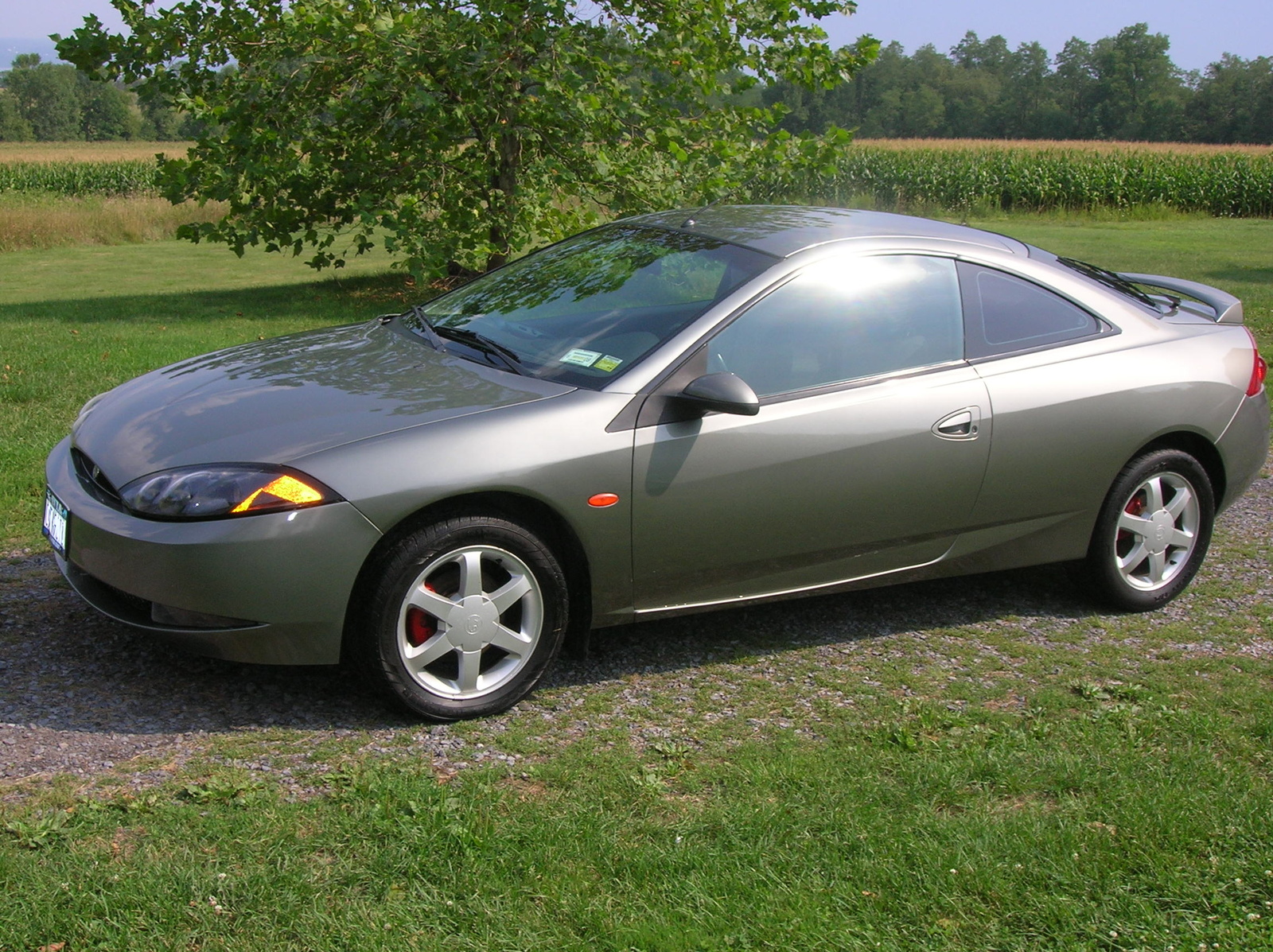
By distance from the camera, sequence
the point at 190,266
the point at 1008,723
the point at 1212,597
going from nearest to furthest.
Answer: the point at 1008,723 < the point at 1212,597 < the point at 190,266

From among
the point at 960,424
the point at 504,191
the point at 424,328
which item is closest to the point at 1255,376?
the point at 960,424

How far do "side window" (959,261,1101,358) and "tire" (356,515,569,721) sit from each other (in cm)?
192

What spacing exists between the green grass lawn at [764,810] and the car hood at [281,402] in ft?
2.79

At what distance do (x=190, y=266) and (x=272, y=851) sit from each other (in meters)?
20.4

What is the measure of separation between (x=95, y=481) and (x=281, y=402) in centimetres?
65

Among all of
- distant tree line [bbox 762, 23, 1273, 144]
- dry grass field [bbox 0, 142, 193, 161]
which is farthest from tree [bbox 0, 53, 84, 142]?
distant tree line [bbox 762, 23, 1273, 144]

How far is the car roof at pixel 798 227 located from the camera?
15.8ft

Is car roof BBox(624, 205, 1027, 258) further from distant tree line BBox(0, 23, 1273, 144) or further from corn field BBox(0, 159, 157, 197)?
distant tree line BBox(0, 23, 1273, 144)

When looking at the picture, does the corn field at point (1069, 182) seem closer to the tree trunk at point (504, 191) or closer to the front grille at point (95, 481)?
the tree trunk at point (504, 191)

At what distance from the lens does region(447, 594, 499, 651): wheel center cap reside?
3912 millimetres

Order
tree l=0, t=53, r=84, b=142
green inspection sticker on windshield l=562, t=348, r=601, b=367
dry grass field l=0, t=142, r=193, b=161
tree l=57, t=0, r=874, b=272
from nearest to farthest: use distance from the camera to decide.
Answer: green inspection sticker on windshield l=562, t=348, r=601, b=367
tree l=57, t=0, r=874, b=272
dry grass field l=0, t=142, r=193, b=161
tree l=0, t=53, r=84, b=142

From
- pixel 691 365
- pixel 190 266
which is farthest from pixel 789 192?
pixel 691 365

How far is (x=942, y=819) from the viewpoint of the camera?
11.2 feet

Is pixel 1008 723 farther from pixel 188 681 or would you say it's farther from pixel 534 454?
pixel 188 681
